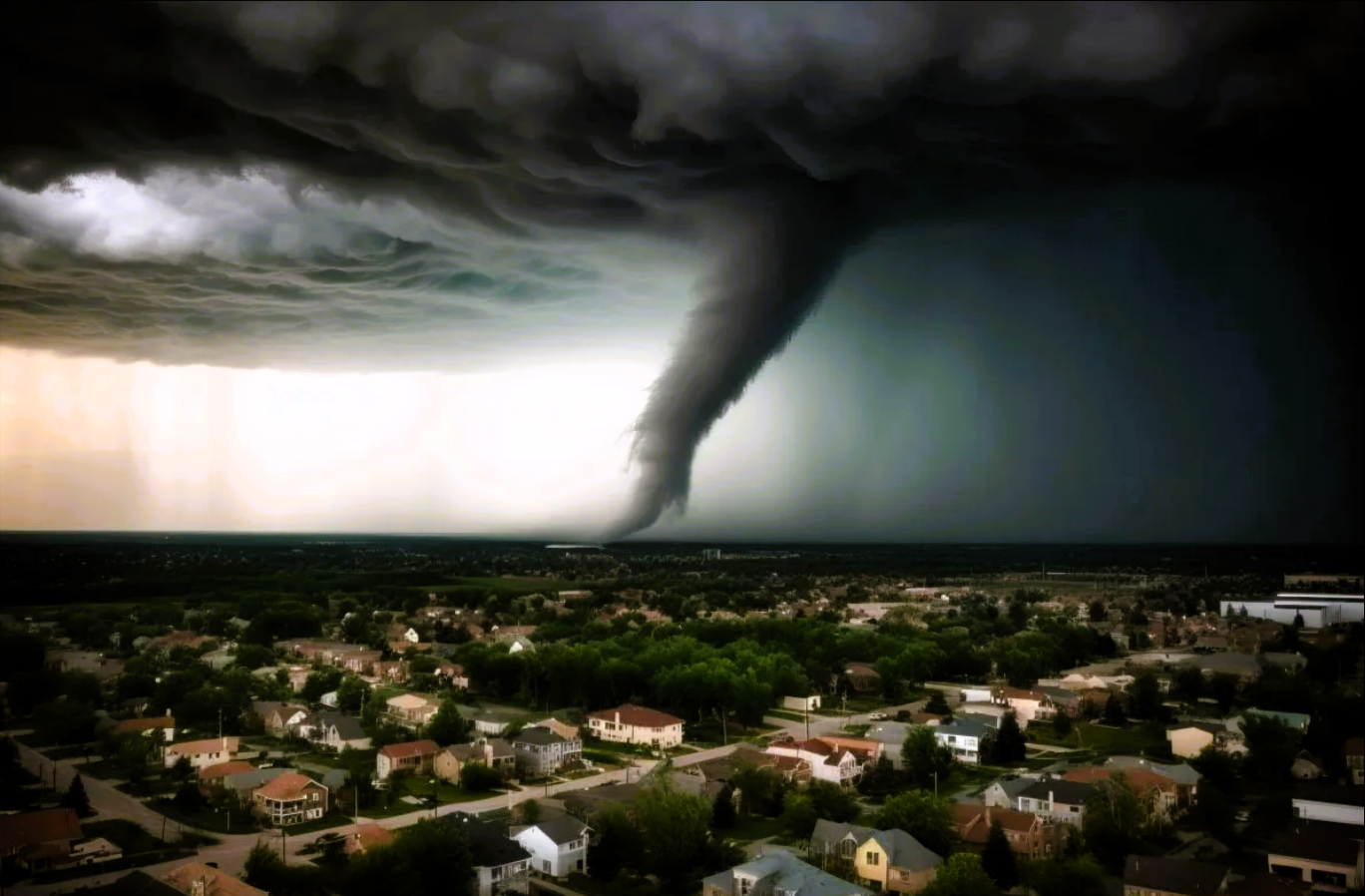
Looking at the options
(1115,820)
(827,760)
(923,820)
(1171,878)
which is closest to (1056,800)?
(1115,820)

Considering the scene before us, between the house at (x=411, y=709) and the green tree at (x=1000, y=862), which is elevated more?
the house at (x=411, y=709)

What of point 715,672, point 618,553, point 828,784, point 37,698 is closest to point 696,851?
point 828,784

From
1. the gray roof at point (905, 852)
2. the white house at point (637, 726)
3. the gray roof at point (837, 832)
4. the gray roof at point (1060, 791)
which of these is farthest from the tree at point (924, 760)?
the white house at point (637, 726)

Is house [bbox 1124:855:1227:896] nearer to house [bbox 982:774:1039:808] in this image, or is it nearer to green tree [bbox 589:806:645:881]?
house [bbox 982:774:1039:808]

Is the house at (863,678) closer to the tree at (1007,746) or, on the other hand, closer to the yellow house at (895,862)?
the tree at (1007,746)

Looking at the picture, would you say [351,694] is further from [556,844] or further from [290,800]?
[556,844]

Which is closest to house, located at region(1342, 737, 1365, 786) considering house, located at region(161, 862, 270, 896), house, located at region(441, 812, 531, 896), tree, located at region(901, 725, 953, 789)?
tree, located at region(901, 725, 953, 789)
